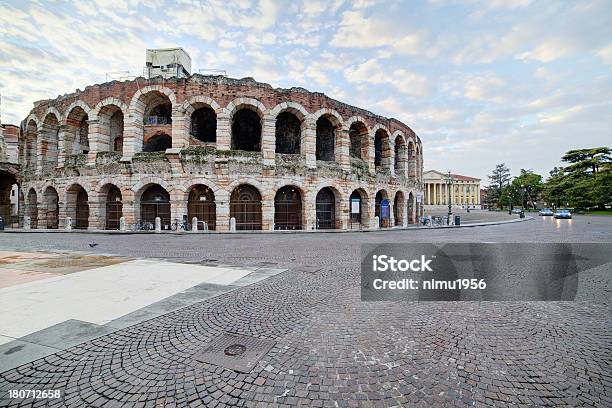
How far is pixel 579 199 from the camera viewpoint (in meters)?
46.9

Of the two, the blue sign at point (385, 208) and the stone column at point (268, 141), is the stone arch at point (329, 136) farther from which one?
the blue sign at point (385, 208)

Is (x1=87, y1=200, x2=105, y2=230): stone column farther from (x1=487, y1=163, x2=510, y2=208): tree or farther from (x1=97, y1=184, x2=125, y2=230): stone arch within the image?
(x1=487, y1=163, x2=510, y2=208): tree

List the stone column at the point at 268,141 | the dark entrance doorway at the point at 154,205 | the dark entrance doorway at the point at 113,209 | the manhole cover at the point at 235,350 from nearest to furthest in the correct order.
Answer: the manhole cover at the point at 235,350 < the stone column at the point at 268,141 < the dark entrance doorway at the point at 154,205 < the dark entrance doorway at the point at 113,209

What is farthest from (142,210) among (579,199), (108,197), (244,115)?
(579,199)

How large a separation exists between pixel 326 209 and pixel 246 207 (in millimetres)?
7162

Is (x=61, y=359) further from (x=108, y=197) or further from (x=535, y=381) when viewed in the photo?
(x=108, y=197)

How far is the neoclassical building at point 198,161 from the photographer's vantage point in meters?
20.2

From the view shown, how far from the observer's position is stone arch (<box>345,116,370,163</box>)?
2379 cm

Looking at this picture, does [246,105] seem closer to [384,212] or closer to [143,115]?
[143,115]

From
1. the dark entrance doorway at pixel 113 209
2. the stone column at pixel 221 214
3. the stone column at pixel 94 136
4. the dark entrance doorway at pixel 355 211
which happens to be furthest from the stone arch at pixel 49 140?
the dark entrance doorway at pixel 355 211

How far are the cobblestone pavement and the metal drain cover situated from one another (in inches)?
4.2

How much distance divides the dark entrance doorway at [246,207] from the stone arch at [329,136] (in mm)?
8045

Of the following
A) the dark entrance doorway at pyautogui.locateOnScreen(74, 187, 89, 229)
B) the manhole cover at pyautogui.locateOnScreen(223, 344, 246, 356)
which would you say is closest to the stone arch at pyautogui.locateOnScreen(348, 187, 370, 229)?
the manhole cover at pyautogui.locateOnScreen(223, 344, 246, 356)

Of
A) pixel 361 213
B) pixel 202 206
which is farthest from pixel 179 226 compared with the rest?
pixel 361 213
